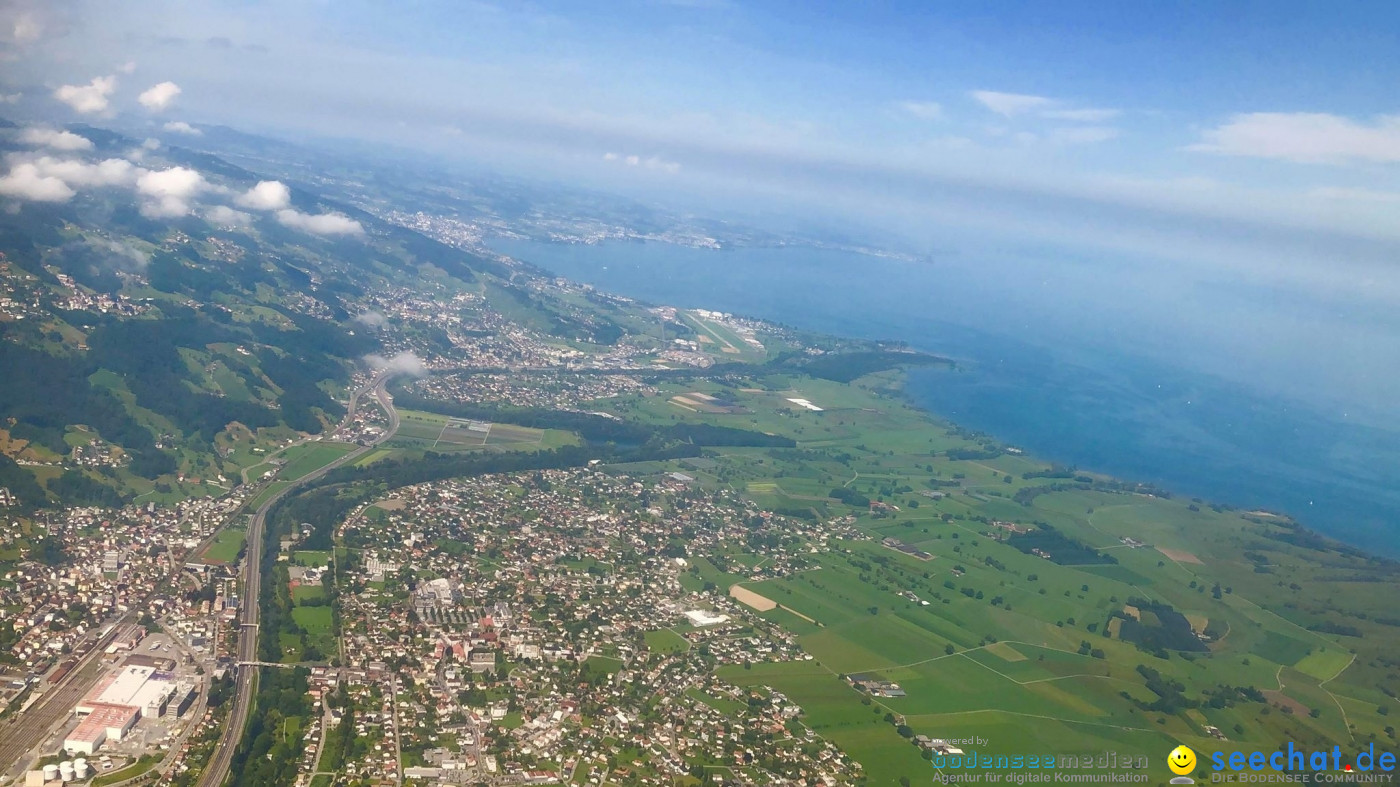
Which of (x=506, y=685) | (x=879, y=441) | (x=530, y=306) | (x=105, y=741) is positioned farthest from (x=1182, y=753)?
(x=530, y=306)

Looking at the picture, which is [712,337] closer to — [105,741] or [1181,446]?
[1181,446]

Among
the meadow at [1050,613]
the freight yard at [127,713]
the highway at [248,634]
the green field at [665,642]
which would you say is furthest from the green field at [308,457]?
the green field at [665,642]

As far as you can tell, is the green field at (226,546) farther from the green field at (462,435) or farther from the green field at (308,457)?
the green field at (462,435)

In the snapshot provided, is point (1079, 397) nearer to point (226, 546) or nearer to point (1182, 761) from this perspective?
point (1182, 761)

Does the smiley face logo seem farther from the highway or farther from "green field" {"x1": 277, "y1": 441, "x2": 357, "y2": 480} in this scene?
"green field" {"x1": 277, "y1": 441, "x2": 357, "y2": 480}

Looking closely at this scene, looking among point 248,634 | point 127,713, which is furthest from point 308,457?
point 127,713

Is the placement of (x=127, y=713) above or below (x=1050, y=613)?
below
